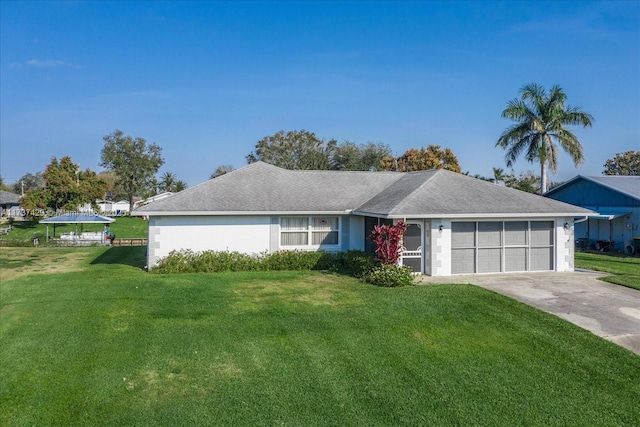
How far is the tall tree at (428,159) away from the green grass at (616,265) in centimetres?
3085

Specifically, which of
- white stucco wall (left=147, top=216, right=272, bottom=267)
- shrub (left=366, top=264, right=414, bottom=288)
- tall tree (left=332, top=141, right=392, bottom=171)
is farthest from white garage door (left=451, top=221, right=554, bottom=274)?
tall tree (left=332, top=141, right=392, bottom=171)

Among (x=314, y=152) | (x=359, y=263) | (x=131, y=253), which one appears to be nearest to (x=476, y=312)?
(x=359, y=263)

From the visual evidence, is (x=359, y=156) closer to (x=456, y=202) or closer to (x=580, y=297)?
(x=456, y=202)

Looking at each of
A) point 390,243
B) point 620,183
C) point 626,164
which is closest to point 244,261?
point 390,243

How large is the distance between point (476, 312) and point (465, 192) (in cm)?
771

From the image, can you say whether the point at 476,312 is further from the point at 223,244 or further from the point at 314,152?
the point at 314,152

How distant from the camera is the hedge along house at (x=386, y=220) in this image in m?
16.5

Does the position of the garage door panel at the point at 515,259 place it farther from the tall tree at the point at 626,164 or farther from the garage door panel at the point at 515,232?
the tall tree at the point at 626,164

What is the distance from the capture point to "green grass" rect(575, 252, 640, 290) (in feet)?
49.9

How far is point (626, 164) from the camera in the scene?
213 feet

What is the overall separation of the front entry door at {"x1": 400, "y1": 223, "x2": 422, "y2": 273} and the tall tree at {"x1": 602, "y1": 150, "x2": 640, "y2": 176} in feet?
203

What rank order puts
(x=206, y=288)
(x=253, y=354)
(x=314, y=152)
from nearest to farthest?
(x=253, y=354), (x=206, y=288), (x=314, y=152)

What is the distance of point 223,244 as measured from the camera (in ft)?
60.8

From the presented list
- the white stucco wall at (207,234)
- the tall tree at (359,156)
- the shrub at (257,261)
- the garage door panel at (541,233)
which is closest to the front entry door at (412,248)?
the shrub at (257,261)
